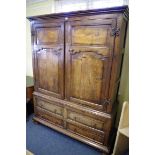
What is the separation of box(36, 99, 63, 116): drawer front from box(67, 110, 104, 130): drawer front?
0.54ft

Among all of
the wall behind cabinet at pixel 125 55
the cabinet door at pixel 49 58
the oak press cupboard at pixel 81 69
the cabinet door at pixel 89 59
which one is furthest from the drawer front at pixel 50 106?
the wall behind cabinet at pixel 125 55

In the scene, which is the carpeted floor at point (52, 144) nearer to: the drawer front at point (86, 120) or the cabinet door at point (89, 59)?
the drawer front at point (86, 120)

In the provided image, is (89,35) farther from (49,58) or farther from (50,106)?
(50,106)

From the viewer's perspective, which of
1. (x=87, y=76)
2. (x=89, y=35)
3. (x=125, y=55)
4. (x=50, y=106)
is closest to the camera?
(x=89, y=35)

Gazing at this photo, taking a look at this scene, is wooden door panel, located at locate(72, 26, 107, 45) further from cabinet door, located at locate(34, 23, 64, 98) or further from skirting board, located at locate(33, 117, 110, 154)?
skirting board, located at locate(33, 117, 110, 154)

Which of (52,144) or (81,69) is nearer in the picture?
(81,69)

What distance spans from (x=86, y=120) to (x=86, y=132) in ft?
0.58

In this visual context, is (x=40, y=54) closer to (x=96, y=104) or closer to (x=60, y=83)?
(x=60, y=83)

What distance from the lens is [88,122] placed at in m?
1.86

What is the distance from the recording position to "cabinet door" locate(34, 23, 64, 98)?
1.89m

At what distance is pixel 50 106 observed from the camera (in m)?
2.20

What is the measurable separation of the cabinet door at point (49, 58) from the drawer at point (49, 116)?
1.09 feet

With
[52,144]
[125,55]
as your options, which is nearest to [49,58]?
[125,55]
